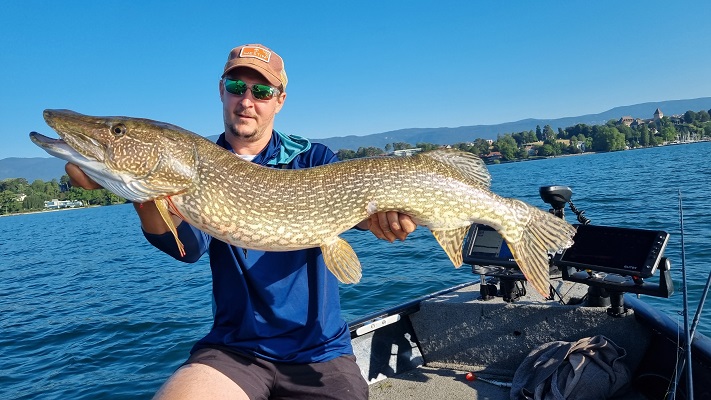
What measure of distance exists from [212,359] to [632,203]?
18964 mm

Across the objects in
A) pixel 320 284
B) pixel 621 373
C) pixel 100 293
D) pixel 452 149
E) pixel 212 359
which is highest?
pixel 452 149

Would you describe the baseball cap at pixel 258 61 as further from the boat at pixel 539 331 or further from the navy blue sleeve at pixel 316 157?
the boat at pixel 539 331

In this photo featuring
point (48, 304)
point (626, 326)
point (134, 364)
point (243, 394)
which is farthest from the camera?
point (48, 304)

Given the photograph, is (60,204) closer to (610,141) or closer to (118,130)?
(118,130)

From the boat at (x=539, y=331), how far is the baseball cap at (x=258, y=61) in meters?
2.17

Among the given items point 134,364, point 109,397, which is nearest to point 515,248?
point 109,397

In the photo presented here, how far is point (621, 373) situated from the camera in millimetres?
3338

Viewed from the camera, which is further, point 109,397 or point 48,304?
point 48,304

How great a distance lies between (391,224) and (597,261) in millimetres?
1529

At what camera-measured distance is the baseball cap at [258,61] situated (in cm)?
305

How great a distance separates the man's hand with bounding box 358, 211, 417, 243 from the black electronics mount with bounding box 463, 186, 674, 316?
104 centimetres

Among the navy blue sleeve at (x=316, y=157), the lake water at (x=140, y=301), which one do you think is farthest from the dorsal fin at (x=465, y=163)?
the lake water at (x=140, y=301)

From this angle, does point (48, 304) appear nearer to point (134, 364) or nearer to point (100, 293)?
point (100, 293)

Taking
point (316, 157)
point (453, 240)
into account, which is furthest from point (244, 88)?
point (453, 240)
